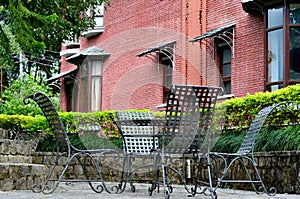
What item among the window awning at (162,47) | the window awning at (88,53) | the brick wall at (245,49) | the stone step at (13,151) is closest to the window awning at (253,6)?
the brick wall at (245,49)

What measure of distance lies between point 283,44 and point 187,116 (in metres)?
7.19

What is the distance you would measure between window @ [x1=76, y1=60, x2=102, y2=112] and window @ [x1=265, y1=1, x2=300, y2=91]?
26.3ft

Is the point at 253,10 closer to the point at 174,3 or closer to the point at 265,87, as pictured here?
the point at 265,87

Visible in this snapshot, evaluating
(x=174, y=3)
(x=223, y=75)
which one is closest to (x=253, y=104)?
(x=223, y=75)

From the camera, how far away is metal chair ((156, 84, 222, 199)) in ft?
20.1

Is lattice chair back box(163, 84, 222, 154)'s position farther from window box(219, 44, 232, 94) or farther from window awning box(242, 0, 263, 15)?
window box(219, 44, 232, 94)

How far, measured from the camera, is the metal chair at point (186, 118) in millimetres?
6117

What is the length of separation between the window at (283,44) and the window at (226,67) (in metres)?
1.90

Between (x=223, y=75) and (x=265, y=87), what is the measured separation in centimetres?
214

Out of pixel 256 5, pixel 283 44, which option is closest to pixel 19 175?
pixel 283 44

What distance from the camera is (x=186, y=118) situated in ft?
20.6

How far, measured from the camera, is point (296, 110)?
30.1ft

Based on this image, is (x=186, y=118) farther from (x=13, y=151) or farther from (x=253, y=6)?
(x=253, y=6)

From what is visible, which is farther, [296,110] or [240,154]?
[296,110]
